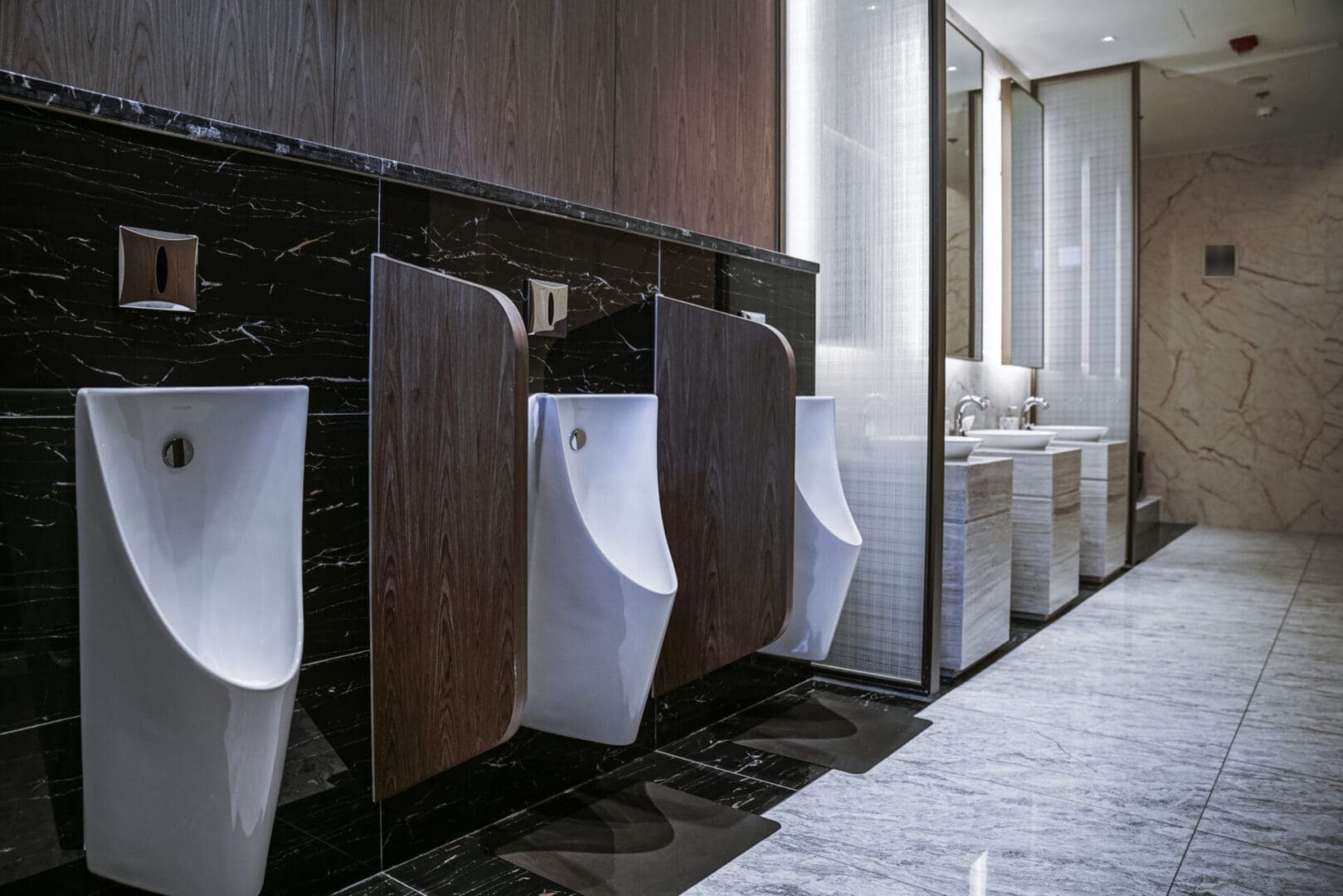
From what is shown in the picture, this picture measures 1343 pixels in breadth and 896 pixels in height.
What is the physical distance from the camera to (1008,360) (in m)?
5.11

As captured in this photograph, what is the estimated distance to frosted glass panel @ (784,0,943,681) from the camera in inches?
112

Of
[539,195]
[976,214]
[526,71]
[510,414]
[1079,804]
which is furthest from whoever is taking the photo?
[976,214]

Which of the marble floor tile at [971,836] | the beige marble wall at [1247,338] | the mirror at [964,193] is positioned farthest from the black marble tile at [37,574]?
the beige marble wall at [1247,338]

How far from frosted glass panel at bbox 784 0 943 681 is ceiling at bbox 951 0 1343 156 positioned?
1.68 meters

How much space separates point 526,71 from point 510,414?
114 cm

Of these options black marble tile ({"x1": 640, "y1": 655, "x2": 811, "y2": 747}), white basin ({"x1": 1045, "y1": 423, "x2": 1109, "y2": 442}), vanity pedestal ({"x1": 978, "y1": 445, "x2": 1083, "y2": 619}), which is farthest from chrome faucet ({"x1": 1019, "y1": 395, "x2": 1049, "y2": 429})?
black marble tile ({"x1": 640, "y1": 655, "x2": 811, "y2": 747})

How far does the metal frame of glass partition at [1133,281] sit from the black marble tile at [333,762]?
14.8 feet

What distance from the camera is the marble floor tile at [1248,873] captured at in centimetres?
171

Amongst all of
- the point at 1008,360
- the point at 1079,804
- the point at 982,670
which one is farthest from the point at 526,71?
the point at 1008,360

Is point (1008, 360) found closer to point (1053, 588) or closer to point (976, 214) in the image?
point (976, 214)

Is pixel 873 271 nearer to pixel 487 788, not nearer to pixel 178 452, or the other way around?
pixel 487 788

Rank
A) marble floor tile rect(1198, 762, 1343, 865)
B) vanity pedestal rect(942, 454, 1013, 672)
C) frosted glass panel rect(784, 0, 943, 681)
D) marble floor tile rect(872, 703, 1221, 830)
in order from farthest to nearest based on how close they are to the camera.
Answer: vanity pedestal rect(942, 454, 1013, 672), frosted glass panel rect(784, 0, 943, 681), marble floor tile rect(872, 703, 1221, 830), marble floor tile rect(1198, 762, 1343, 865)

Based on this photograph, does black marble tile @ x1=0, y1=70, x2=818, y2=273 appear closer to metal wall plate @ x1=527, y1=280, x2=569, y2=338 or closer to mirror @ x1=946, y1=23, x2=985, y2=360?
metal wall plate @ x1=527, y1=280, x2=569, y2=338

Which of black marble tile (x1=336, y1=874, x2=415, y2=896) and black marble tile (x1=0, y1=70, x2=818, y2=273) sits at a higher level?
black marble tile (x1=0, y1=70, x2=818, y2=273)
